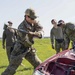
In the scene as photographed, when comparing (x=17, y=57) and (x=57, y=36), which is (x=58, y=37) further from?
(x=17, y=57)

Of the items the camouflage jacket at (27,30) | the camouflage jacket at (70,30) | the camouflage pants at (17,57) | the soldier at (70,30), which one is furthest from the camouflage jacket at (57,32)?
the camouflage jacket at (27,30)

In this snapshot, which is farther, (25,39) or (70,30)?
(70,30)

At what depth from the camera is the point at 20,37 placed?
846 centimetres

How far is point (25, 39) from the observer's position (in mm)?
8391

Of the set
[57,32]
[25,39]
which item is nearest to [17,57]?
[25,39]

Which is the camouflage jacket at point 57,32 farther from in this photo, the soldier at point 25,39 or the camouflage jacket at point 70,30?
the soldier at point 25,39

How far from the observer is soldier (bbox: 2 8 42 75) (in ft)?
27.1

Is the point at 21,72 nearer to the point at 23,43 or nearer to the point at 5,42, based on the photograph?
the point at 5,42

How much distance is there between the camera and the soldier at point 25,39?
8.27m

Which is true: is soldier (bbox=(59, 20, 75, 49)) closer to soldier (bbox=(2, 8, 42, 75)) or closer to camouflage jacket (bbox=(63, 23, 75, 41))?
camouflage jacket (bbox=(63, 23, 75, 41))

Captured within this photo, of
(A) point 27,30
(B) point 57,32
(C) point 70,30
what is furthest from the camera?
(B) point 57,32

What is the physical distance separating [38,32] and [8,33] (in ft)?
17.7

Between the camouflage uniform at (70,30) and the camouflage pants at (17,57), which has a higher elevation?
the camouflage uniform at (70,30)

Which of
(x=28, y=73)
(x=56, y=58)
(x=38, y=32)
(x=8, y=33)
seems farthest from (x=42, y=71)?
(x=8, y=33)
